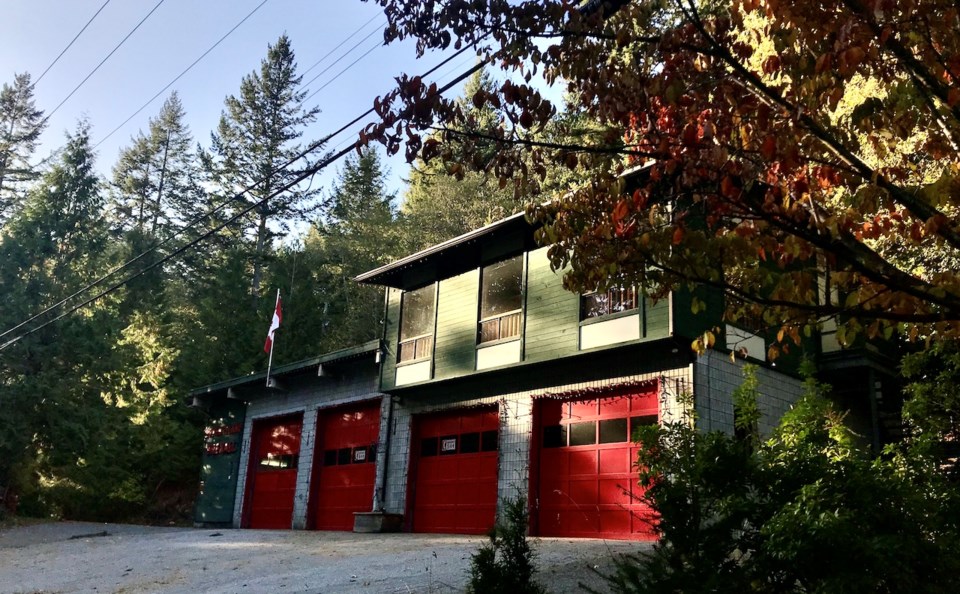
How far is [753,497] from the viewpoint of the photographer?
5305 mm

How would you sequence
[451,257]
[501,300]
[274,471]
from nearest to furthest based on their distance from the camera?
[501,300]
[451,257]
[274,471]

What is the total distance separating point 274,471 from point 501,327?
34.4 feet

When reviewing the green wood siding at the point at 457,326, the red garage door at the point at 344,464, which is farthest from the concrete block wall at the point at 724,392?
the red garage door at the point at 344,464

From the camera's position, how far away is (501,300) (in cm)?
1672

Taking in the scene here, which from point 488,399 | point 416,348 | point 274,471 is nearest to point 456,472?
point 488,399

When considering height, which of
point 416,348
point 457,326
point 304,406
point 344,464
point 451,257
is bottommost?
point 344,464

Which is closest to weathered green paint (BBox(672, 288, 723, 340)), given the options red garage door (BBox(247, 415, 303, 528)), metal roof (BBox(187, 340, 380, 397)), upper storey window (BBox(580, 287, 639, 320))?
upper storey window (BBox(580, 287, 639, 320))

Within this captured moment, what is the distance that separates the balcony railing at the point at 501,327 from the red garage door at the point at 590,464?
5.26 ft

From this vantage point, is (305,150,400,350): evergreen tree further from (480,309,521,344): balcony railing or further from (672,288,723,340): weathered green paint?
(672,288,723,340): weathered green paint

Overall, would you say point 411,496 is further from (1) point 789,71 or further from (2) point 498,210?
(2) point 498,210

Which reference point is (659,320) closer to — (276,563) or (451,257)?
(451,257)

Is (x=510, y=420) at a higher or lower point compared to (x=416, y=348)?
lower

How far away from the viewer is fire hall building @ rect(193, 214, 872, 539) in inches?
542

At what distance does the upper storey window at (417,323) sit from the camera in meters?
18.6
